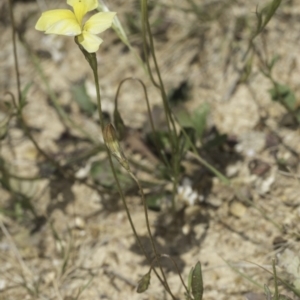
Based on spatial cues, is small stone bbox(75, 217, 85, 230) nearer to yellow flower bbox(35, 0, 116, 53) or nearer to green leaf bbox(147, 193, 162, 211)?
green leaf bbox(147, 193, 162, 211)

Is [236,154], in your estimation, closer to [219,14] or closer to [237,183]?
[237,183]

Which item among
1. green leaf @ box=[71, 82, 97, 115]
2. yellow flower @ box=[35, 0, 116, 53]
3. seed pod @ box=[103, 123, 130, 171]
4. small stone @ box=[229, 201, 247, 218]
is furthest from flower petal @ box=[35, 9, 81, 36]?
green leaf @ box=[71, 82, 97, 115]

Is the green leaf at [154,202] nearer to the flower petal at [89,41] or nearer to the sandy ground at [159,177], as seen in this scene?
the sandy ground at [159,177]

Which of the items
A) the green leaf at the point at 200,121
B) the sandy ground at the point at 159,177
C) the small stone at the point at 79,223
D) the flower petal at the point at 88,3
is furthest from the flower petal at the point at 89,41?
the small stone at the point at 79,223

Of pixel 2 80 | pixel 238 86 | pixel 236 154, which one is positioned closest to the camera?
pixel 236 154

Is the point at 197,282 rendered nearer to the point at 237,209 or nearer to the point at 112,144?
the point at 112,144

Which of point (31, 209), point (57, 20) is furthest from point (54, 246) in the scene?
point (57, 20)

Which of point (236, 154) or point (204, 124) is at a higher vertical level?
point (204, 124)
